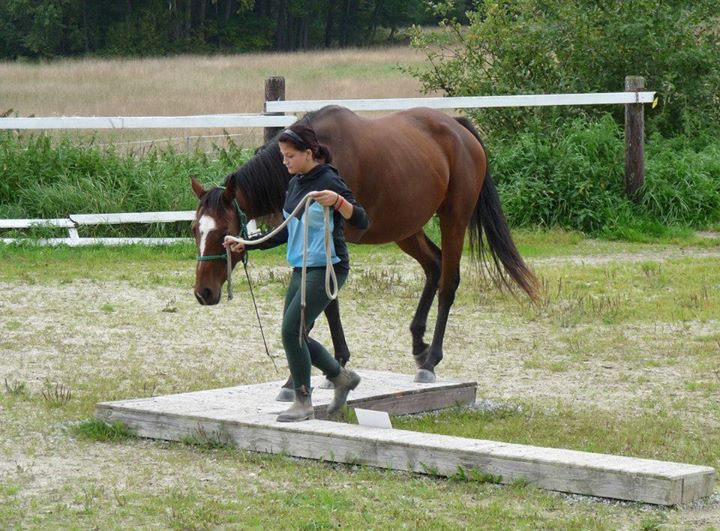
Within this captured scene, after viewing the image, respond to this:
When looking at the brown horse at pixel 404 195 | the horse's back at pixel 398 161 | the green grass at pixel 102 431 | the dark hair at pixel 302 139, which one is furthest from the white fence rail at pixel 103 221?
the dark hair at pixel 302 139

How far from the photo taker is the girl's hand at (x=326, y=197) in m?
5.99

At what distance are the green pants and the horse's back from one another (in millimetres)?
1141

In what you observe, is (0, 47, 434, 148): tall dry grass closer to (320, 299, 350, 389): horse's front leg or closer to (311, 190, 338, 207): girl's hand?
(320, 299, 350, 389): horse's front leg

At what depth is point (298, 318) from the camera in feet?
20.2

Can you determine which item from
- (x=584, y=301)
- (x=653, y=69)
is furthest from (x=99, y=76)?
(x=584, y=301)

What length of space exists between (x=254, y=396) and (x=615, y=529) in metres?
2.68

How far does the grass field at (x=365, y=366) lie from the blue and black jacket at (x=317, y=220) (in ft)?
3.28

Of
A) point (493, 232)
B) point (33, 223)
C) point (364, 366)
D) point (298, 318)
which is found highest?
point (298, 318)

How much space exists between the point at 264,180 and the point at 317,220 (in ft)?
2.84

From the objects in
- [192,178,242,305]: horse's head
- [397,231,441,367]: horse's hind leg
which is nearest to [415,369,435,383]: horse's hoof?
[397,231,441,367]: horse's hind leg

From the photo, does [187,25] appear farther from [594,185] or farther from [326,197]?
[326,197]

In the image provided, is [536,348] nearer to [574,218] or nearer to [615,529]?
[615,529]

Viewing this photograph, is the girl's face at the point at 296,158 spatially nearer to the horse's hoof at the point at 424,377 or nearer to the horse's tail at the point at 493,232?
the horse's hoof at the point at 424,377

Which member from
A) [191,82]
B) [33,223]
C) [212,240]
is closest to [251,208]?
[212,240]
